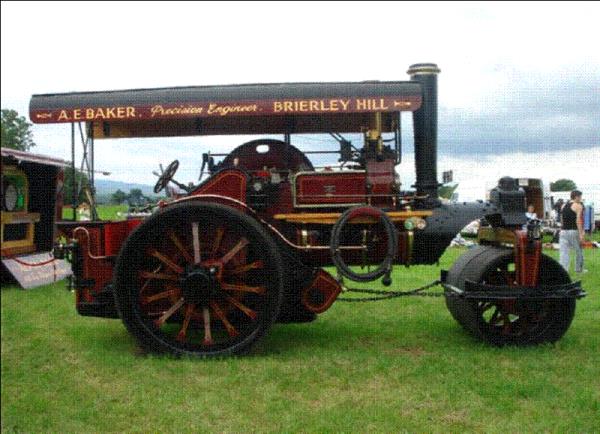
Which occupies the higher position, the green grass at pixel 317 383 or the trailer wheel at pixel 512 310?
the trailer wheel at pixel 512 310

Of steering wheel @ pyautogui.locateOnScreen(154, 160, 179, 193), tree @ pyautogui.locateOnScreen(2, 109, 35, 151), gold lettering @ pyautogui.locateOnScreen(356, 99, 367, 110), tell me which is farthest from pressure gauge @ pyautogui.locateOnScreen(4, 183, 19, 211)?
steering wheel @ pyautogui.locateOnScreen(154, 160, 179, 193)

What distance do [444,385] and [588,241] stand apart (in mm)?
12736

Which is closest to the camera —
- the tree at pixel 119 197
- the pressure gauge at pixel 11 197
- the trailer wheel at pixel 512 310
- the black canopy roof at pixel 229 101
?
the pressure gauge at pixel 11 197

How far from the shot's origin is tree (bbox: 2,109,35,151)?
987mm

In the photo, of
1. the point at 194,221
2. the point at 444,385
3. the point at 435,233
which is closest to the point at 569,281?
the point at 435,233

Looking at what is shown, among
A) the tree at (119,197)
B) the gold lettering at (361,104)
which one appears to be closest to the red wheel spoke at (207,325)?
the gold lettering at (361,104)

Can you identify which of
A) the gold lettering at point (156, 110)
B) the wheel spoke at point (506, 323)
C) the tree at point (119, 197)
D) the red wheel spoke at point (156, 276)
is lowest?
the wheel spoke at point (506, 323)

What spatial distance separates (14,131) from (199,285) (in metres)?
3.33

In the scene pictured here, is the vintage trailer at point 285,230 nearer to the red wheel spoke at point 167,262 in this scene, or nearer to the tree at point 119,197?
the red wheel spoke at point 167,262

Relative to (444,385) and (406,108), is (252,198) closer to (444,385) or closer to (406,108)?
(406,108)

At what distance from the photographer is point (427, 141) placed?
16.5ft

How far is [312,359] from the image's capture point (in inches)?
175

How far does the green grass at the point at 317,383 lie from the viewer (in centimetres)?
307

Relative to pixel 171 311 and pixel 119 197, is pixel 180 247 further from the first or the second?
pixel 119 197
